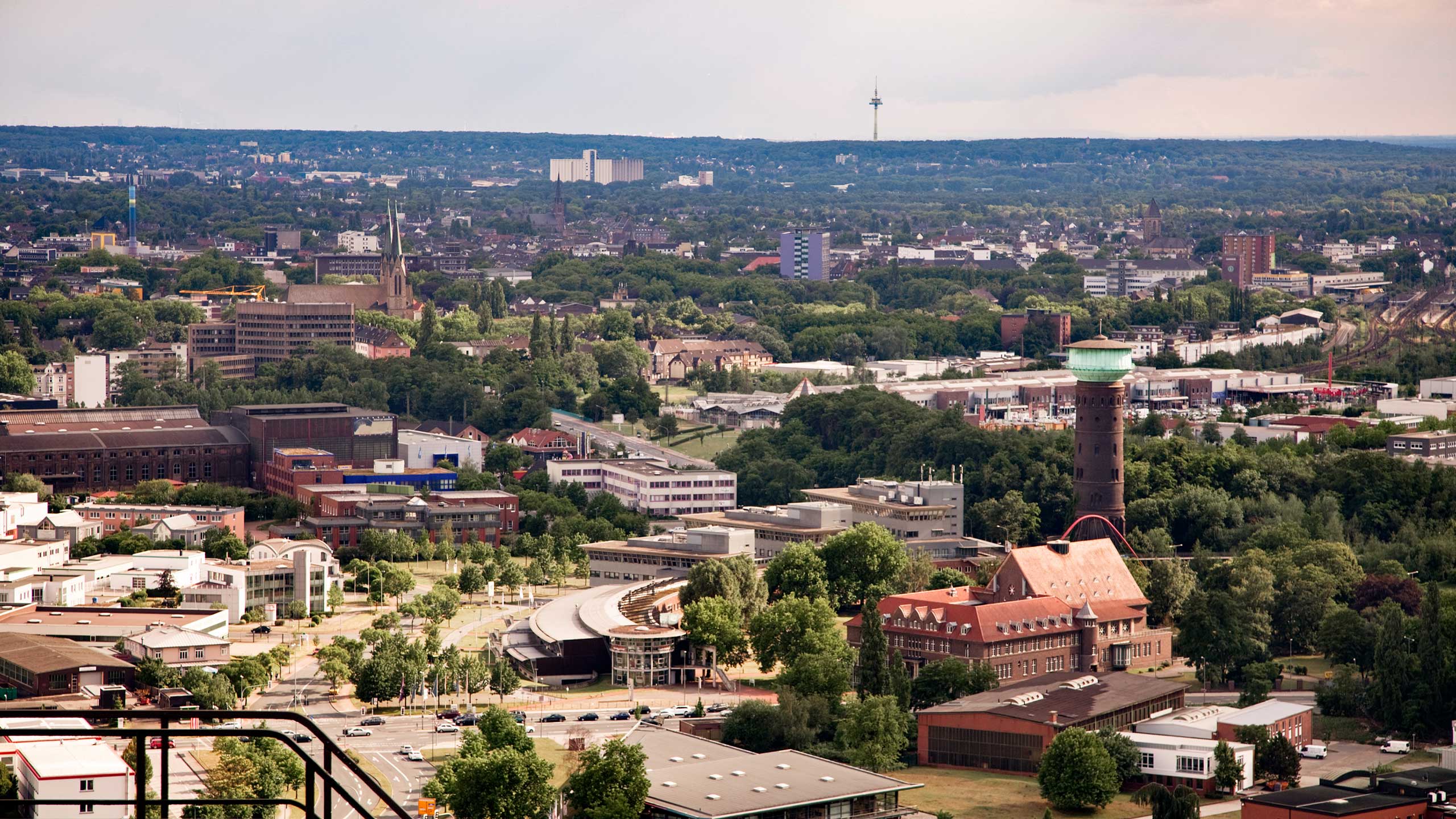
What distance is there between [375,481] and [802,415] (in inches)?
566

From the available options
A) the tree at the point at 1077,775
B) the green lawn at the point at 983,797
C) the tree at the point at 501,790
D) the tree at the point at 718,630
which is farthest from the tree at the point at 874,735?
the tree at the point at 718,630

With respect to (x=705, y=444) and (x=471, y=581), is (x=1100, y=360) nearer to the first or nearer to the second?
(x=471, y=581)

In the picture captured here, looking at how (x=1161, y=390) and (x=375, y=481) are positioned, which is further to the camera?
(x=1161, y=390)

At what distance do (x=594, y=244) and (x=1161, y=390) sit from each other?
99.9m

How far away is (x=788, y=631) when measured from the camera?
132 ft

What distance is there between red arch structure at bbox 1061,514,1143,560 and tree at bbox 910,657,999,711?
12227 millimetres

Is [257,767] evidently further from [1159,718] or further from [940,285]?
[940,285]

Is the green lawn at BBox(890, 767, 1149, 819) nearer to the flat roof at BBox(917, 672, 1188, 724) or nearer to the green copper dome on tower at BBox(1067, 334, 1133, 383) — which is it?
the flat roof at BBox(917, 672, 1188, 724)

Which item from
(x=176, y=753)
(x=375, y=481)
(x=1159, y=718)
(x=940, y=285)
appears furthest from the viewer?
(x=940, y=285)

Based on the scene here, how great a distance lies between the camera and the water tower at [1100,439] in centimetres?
5059

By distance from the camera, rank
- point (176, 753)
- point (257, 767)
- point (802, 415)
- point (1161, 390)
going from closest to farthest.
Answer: point (176, 753) → point (257, 767) → point (802, 415) → point (1161, 390)

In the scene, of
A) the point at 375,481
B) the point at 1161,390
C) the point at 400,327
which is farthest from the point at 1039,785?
the point at 400,327

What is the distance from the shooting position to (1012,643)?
40.2 metres

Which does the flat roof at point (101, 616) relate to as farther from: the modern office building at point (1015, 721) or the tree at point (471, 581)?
the modern office building at point (1015, 721)
